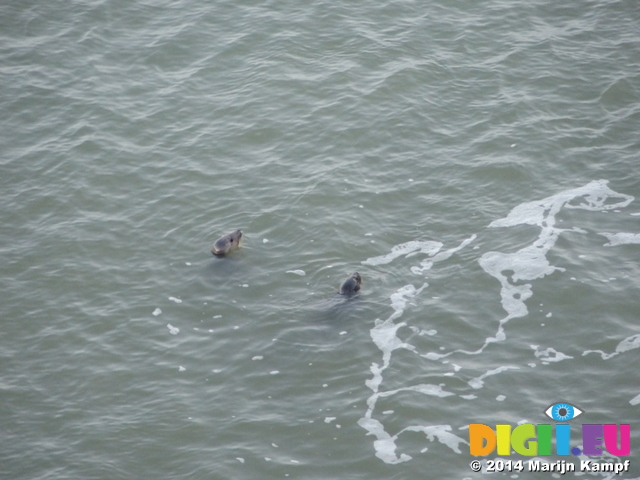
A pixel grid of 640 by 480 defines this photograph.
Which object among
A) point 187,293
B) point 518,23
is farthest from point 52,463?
point 518,23

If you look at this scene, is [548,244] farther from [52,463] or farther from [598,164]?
[52,463]

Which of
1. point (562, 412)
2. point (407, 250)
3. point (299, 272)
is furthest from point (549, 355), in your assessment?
point (299, 272)

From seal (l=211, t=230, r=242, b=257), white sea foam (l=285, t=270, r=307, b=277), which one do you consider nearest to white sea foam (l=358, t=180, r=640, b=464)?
white sea foam (l=285, t=270, r=307, b=277)

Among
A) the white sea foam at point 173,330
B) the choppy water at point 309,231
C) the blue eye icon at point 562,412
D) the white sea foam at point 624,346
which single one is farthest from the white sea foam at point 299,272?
the white sea foam at point 624,346

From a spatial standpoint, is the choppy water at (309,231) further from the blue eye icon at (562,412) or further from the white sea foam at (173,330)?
the blue eye icon at (562,412)

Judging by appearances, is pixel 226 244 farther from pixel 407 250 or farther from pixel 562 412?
pixel 562 412

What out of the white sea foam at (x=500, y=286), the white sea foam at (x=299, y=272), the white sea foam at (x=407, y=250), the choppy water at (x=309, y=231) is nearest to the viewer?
the white sea foam at (x=500, y=286)

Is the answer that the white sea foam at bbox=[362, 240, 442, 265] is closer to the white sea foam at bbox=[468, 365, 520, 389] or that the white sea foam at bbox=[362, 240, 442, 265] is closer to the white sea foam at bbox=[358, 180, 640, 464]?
the white sea foam at bbox=[358, 180, 640, 464]

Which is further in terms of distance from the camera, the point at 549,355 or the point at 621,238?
the point at 621,238
